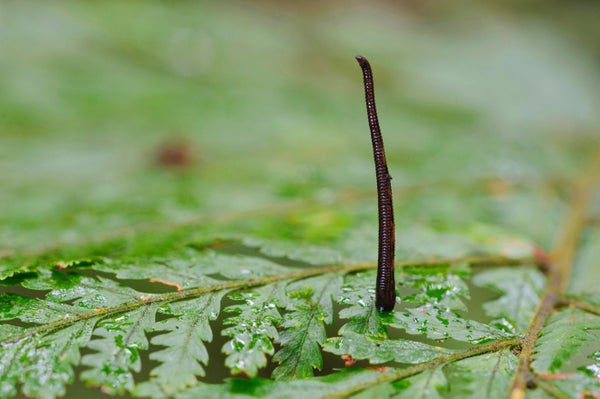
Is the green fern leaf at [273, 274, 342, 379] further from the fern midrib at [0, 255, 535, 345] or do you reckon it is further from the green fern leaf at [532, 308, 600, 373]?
the green fern leaf at [532, 308, 600, 373]

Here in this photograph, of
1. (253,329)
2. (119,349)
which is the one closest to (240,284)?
(253,329)

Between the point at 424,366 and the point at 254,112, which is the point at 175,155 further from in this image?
the point at 424,366

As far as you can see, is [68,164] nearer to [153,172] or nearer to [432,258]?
[153,172]

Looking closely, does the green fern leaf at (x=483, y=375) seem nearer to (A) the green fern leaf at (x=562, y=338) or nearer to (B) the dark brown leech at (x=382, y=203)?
(A) the green fern leaf at (x=562, y=338)

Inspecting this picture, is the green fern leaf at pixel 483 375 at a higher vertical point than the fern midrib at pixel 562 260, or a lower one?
lower

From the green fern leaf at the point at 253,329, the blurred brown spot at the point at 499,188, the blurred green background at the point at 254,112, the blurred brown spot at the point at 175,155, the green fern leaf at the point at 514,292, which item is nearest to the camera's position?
the green fern leaf at the point at 253,329

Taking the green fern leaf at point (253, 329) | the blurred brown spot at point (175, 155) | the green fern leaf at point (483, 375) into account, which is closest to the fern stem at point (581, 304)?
the green fern leaf at point (483, 375)
